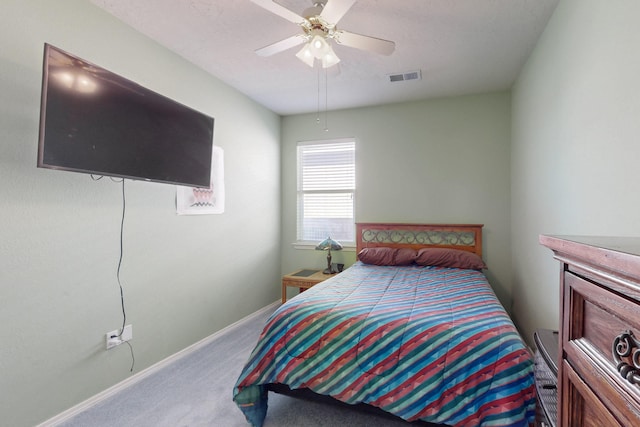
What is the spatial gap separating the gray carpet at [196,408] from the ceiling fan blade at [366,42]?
2221 millimetres

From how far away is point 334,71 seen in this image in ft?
7.91

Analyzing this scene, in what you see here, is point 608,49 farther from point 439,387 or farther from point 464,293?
point 439,387

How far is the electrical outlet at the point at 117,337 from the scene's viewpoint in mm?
2213

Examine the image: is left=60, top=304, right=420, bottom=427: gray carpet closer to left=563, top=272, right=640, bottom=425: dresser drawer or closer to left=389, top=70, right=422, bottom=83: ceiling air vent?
left=563, top=272, right=640, bottom=425: dresser drawer

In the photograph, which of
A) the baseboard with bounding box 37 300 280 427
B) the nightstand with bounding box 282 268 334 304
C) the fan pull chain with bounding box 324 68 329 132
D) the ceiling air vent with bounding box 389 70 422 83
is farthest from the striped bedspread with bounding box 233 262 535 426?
the ceiling air vent with bounding box 389 70 422 83

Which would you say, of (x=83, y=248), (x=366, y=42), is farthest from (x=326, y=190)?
(x=83, y=248)

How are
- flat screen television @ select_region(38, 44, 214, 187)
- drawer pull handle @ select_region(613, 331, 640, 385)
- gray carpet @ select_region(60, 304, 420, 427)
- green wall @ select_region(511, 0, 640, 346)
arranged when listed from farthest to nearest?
gray carpet @ select_region(60, 304, 420, 427) < flat screen television @ select_region(38, 44, 214, 187) < green wall @ select_region(511, 0, 640, 346) < drawer pull handle @ select_region(613, 331, 640, 385)

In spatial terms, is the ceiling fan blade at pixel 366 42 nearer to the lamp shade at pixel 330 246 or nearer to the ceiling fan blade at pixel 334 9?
the ceiling fan blade at pixel 334 9

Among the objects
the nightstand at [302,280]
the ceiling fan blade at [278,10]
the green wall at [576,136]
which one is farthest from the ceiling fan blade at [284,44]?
the nightstand at [302,280]

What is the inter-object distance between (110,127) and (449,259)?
318 centimetres

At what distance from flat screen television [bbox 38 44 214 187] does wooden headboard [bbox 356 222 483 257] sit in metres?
2.31

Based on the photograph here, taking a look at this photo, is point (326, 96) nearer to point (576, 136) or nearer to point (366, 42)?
point (366, 42)

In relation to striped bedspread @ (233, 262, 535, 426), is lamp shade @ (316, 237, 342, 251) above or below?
above

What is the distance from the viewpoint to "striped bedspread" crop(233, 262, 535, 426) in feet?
4.91
